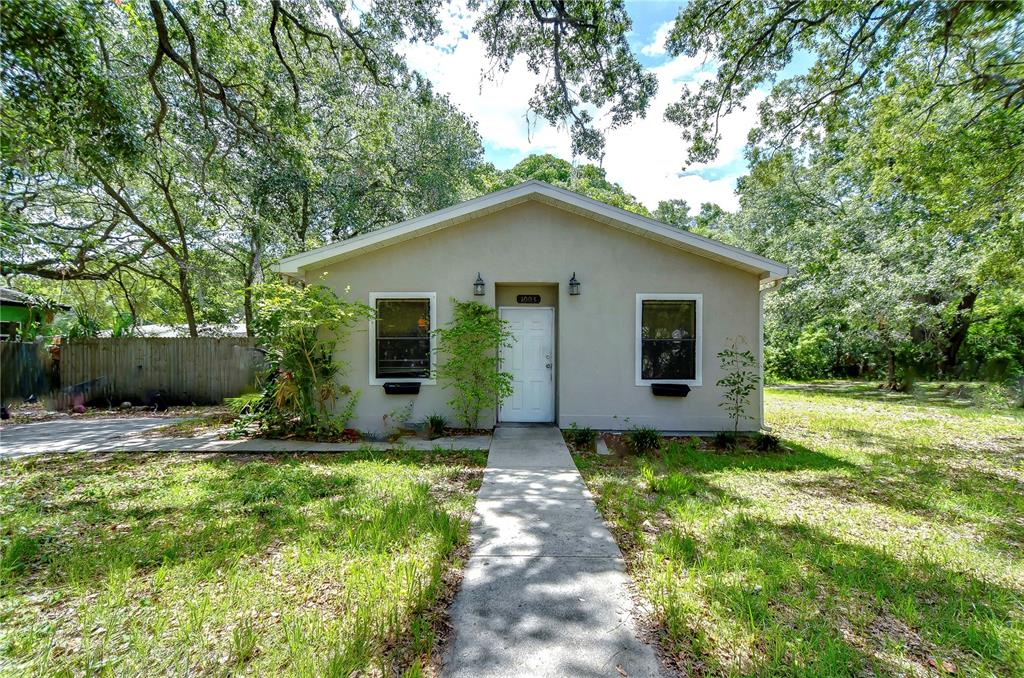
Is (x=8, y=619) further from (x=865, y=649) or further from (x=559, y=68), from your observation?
(x=559, y=68)

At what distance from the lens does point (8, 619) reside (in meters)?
2.36

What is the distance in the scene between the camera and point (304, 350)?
6492 mm

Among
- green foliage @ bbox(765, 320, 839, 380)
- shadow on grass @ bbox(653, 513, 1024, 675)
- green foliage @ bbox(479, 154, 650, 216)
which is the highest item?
green foliage @ bbox(479, 154, 650, 216)

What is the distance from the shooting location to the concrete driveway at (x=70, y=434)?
6.01 metres

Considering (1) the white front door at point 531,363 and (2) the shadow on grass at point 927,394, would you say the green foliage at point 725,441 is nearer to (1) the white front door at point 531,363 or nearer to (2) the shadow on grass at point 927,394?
(1) the white front door at point 531,363

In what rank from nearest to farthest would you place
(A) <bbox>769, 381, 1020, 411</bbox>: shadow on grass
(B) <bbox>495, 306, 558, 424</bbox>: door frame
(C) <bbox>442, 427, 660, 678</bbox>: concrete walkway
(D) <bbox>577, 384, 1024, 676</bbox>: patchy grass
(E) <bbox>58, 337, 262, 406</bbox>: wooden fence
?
(C) <bbox>442, 427, 660, 678</bbox>: concrete walkway, (D) <bbox>577, 384, 1024, 676</bbox>: patchy grass, (B) <bbox>495, 306, 558, 424</bbox>: door frame, (E) <bbox>58, 337, 262, 406</bbox>: wooden fence, (A) <bbox>769, 381, 1020, 411</bbox>: shadow on grass

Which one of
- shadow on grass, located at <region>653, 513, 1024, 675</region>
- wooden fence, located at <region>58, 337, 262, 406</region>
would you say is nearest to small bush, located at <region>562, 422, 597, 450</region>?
shadow on grass, located at <region>653, 513, 1024, 675</region>

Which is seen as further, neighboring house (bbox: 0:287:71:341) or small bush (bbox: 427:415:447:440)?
neighboring house (bbox: 0:287:71:341)

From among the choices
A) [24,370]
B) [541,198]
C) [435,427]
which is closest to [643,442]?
[435,427]

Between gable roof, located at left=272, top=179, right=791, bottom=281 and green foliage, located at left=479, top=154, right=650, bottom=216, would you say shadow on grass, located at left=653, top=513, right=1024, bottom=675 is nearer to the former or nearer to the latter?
gable roof, located at left=272, top=179, right=791, bottom=281

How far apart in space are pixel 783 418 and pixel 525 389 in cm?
569

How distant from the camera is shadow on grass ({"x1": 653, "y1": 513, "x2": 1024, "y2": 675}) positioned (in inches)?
83.0

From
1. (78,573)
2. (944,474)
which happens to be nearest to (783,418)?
(944,474)

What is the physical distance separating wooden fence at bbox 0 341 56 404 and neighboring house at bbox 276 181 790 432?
7.41 meters
